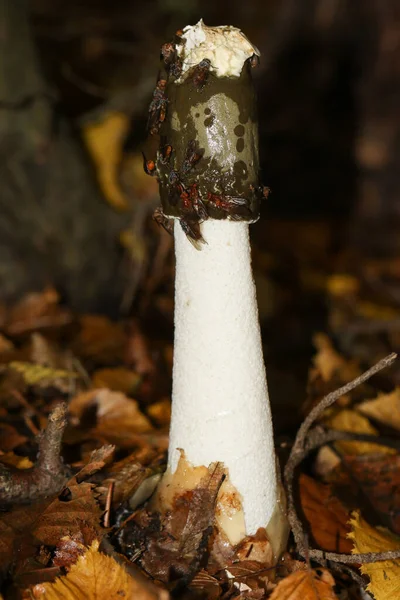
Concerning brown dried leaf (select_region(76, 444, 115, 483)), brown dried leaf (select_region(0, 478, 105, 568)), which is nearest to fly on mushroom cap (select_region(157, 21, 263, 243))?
brown dried leaf (select_region(76, 444, 115, 483))

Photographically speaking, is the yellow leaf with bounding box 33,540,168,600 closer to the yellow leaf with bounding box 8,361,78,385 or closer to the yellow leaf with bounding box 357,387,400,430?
the yellow leaf with bounding box 8,361,78,385

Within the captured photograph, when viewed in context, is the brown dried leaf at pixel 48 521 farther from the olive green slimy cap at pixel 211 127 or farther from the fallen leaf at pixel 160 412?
the olive green slimy cap at pixel 211 127

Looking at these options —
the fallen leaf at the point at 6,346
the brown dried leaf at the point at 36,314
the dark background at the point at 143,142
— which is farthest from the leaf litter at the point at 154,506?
the dark background at the point at 143,142

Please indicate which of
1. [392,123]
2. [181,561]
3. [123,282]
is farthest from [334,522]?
[392,123]

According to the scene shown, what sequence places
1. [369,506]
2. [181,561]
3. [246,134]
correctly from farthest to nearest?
1. [369,506]
2. [181,561]
3. [246,134]

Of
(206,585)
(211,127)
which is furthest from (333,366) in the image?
(211,127)

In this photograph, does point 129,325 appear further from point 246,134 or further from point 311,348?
point 246,134

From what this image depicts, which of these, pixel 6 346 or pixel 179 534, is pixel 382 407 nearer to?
pixel 179 534
